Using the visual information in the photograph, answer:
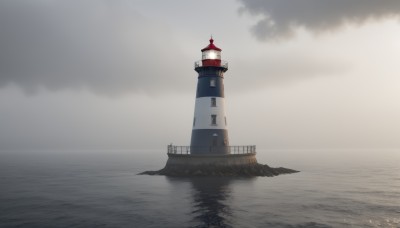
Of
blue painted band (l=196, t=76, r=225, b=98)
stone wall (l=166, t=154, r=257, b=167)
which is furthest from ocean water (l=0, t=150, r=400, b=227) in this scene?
blue painted band (l=196, t=76, r=225, b=98)

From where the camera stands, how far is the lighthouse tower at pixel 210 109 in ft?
145

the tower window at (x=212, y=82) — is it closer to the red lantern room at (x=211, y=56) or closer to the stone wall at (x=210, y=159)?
the red lantern room at (x=211, y=56)

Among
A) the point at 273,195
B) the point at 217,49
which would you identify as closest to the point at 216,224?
the point at 273,195

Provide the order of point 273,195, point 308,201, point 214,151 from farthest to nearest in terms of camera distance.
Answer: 1. point 214,151
2. point 273,195
3. point 308,201

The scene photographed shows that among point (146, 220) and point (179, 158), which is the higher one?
point (179, 158)

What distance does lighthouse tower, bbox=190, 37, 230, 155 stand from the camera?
145ft

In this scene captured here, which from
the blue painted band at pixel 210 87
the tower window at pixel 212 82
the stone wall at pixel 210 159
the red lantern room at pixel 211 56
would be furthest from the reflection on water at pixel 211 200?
the red lantern room at pixel 211 56

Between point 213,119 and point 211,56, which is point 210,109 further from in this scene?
point 211,56

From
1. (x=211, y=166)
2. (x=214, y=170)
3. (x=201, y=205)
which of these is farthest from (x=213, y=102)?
(x=201, y=205)

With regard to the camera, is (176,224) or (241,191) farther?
(241,191)

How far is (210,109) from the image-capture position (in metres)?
44.5

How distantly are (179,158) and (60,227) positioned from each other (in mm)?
24122

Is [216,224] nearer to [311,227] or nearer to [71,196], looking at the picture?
[311,227]

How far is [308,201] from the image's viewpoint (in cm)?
2964
